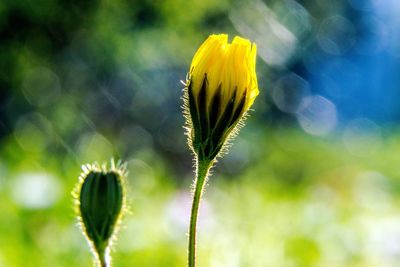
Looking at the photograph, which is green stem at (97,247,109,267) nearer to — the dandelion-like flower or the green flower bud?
the green flower bud

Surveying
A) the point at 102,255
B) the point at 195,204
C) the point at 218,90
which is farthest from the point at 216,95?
the point at 102,255

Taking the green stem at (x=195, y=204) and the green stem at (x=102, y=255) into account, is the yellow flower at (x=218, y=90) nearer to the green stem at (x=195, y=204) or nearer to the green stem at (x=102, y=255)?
the green stem at (x=195, y=204)

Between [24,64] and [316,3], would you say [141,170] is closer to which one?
[24,64]

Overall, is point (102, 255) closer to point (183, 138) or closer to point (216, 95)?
point (216, 95)

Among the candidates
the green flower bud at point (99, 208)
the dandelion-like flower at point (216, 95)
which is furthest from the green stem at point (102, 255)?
the dandelion-like flower at point (216, 95)

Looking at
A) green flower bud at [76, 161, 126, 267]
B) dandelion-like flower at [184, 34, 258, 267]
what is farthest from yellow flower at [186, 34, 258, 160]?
green flower bud at [76, 161, 126, 267]

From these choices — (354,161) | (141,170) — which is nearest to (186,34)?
(141,170)
